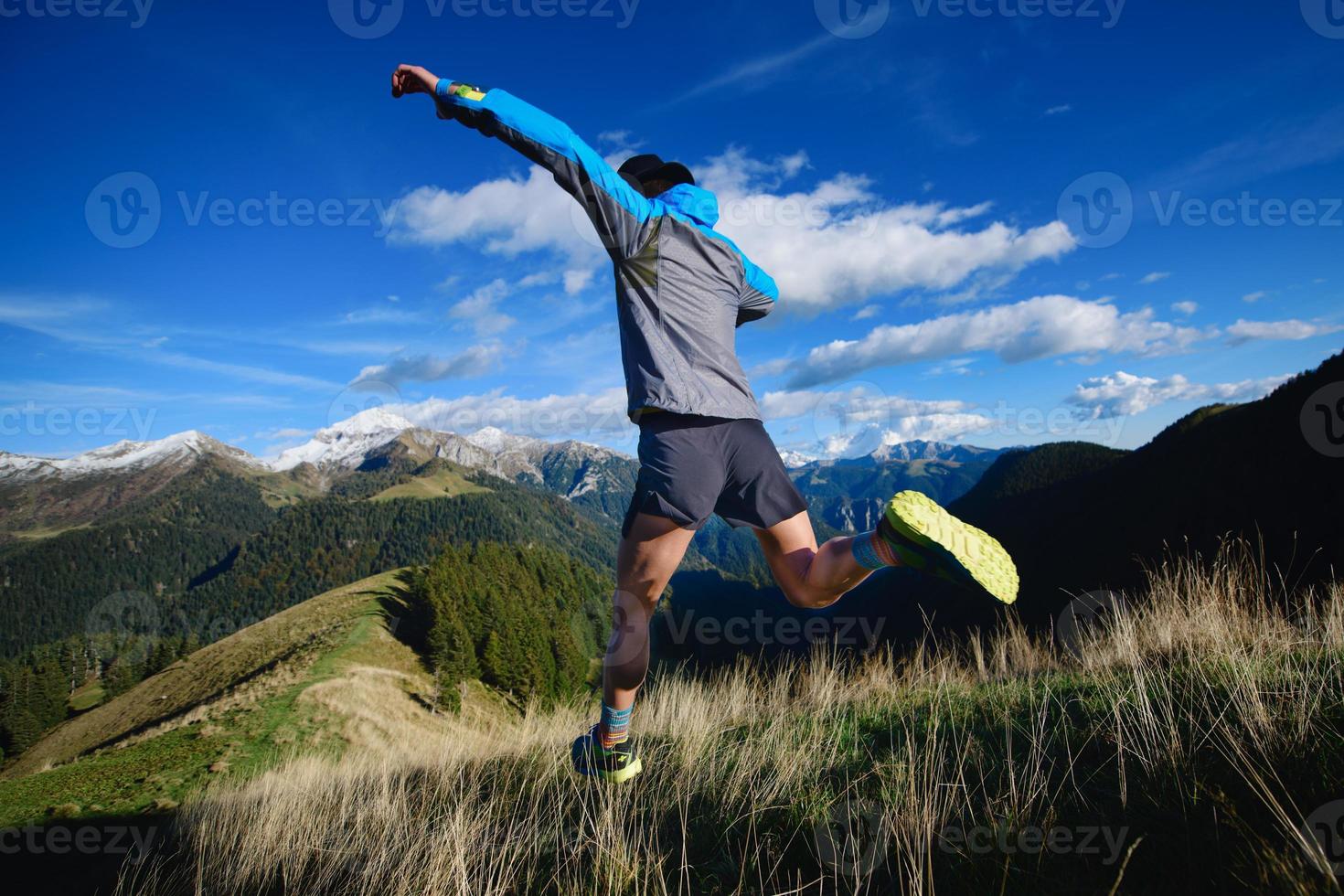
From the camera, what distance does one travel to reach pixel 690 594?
485ft

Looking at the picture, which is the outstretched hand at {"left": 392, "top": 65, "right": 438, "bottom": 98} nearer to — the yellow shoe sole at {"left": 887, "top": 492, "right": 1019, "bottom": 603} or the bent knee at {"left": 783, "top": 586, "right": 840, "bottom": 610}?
the yellow shoe sole at {"left": 887, "top": 492, "right": 1019, "bottom": 603}

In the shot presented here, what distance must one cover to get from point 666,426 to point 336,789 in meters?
3.13

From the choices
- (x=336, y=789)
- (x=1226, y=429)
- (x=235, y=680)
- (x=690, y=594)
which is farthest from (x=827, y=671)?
(x=690, y=594)

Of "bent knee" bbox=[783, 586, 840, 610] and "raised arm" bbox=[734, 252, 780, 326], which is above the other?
"raised arm" bbox=[734, 252, 780, 326]

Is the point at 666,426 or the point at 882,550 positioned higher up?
the point at 666,426

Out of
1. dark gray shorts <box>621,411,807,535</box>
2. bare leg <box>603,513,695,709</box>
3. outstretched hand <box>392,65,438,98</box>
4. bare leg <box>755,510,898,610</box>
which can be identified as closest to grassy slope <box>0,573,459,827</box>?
bare leg <box>603,513,695,709</box>

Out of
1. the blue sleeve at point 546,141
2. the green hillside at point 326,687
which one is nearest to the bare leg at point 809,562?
the blue sleeve at point 546,141

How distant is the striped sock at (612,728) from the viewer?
2.85m

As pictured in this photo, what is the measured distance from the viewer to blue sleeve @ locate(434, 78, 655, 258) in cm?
248

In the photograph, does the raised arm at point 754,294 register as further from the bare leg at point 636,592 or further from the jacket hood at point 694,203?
the bare leg at point 636,592

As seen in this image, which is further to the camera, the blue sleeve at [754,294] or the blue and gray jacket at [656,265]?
the blue sleeve at [754,294]

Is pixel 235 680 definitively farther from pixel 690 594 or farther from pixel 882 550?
pixel 690 594

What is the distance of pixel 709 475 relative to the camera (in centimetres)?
274

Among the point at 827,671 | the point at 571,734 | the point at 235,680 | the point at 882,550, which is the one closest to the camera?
the point at 882,550
